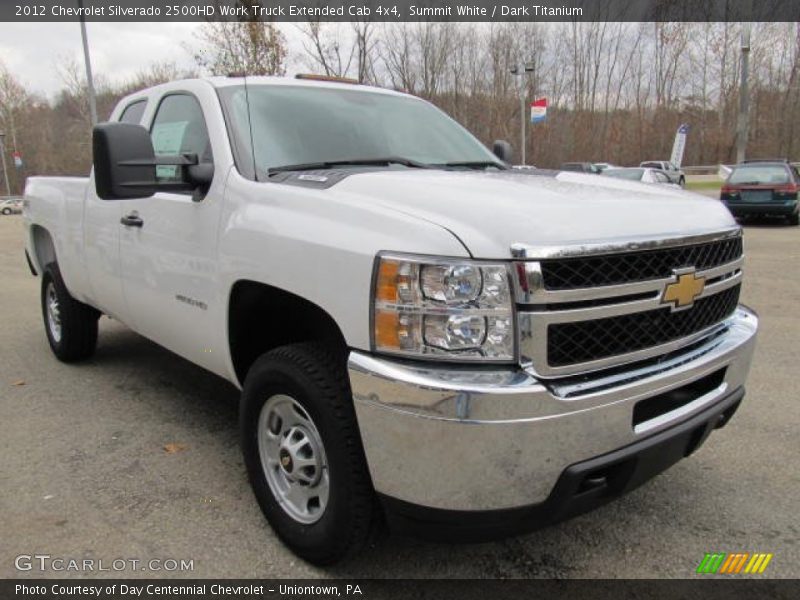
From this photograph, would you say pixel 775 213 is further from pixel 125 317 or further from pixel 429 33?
pixel 429 33

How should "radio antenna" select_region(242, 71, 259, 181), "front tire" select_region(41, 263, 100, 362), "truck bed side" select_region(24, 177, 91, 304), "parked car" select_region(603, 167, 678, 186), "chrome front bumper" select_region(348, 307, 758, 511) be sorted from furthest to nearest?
"parked car" select_region(603, 167, 678, 186), "front tire" select_region(41, 263, 100, 362), "truck bed side" select_region(24, 177, 91, 304), "radio antenna" select_region(242, 71, 259, 181), "chrome front bumper" select_region(348, 307, 758, 511)

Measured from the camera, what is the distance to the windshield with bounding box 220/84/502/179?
3116 mm

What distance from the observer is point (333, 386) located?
7.59 ft

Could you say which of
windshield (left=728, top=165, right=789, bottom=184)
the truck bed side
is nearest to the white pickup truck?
the truck bed side

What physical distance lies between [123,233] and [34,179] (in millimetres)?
2360

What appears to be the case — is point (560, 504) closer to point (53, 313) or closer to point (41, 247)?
point (53, 313)

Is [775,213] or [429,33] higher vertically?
[429,33]

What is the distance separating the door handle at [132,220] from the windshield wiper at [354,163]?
1065mm

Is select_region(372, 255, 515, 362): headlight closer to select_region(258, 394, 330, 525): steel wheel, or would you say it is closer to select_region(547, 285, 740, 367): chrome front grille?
select_region(547, 285, 740, 367): chrome front grille

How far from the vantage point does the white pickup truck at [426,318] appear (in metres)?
1.99

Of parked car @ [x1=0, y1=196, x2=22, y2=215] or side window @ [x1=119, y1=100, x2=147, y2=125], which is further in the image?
parked car @ [x1=0, y1=196, x2=22, y2=215]

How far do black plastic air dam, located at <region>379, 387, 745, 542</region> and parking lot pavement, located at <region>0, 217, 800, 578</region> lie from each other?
0.54 m

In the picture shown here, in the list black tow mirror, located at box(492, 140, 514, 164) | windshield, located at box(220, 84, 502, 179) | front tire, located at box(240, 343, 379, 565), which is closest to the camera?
front tire, located at box(240, 343, 379, 565)

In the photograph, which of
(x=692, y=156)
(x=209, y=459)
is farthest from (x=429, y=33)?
(x=209, y=459)
